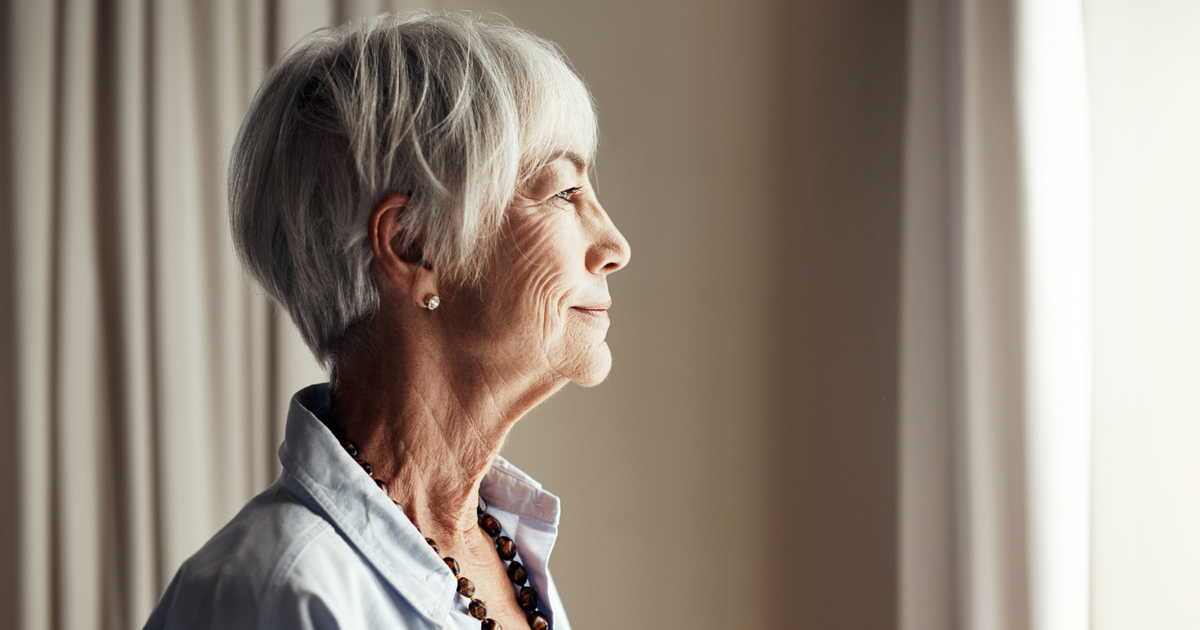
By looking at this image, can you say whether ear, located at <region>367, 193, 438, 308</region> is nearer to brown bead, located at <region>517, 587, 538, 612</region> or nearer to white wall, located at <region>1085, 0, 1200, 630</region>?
brown bead, located at <region>517, 587, 538, 612</region>

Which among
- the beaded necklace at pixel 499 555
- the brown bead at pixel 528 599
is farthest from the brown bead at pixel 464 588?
the brown bead at pixel 528 599

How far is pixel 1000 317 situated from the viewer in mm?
1322

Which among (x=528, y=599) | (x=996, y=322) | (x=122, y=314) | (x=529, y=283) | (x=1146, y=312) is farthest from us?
(x=122, y=314)

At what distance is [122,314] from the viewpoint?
162 centimetres

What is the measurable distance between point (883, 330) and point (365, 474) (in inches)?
46.5

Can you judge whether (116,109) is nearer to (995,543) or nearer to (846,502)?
(846,502)

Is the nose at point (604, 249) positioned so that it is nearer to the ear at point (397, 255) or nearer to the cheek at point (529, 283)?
the cheek at point (529, 283)

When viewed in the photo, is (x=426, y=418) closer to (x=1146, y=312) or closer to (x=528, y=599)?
(x=528, y=599)

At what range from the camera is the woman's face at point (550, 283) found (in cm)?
87

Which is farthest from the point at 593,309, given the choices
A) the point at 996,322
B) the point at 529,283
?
the point at 996,322

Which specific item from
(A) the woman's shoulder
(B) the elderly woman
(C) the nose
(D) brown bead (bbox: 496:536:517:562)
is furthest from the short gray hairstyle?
(D) brown bead (bbox: 496:536:517:562)

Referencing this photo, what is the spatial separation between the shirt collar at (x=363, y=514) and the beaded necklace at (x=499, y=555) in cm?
2

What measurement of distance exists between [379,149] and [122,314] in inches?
45.3

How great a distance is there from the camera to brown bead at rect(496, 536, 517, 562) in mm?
1018
